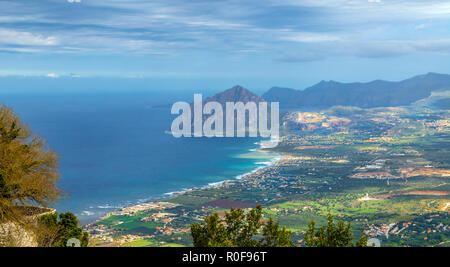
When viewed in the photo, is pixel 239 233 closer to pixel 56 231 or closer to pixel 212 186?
pixel 56 231

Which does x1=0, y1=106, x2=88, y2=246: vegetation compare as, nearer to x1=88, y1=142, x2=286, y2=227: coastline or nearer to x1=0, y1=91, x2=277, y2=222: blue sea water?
x1=0, y1=91, x2=277, y2=222: blue sea water

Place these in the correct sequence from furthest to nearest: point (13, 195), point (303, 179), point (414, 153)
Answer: point (414, 153), point (303, 179), point (13, 195)

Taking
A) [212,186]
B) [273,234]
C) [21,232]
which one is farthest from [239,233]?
[212,186]

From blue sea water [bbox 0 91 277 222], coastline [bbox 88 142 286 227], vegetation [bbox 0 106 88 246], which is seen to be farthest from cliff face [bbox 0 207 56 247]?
coastline [bbox 88 142 286 227]
